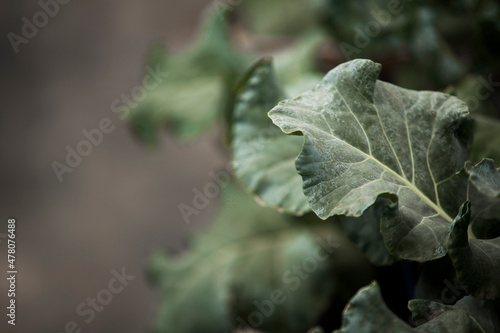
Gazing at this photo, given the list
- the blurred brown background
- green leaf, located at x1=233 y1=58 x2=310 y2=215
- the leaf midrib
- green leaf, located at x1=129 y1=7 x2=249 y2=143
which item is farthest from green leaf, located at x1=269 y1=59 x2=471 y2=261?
the blurred brown background

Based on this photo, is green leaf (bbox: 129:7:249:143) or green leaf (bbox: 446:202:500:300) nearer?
green leaf (bbox: 446:202:500:300)

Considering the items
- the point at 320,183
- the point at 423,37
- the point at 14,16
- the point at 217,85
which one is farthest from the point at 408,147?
the point at 14,16

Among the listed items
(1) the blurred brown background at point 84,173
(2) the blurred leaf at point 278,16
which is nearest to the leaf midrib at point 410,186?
(2) the blurred leaf at point 278,16

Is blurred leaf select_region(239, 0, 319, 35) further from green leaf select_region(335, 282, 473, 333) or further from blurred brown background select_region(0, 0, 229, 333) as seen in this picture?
green leaf select_region(335, 282, 473, 333)

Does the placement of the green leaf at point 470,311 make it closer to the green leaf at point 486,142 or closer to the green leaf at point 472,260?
the green leaf at point 472,260

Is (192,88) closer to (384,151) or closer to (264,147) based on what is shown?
(264,147)

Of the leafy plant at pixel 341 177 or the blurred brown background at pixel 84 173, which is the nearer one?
the leafy plant at pixel 341 177
